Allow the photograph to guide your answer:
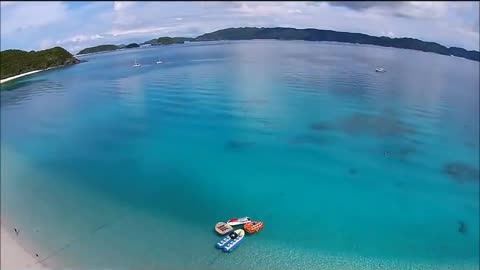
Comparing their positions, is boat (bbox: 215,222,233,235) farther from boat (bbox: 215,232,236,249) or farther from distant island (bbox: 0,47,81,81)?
distant island (bbox: 0,47,81,81)

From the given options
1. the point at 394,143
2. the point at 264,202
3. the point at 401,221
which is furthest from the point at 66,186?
the point at 394,143

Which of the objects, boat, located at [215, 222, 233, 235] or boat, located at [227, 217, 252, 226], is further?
boat, located at [227, 217, 252, 226]

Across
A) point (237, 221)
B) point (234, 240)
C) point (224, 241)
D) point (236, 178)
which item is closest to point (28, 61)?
point (236, 178)

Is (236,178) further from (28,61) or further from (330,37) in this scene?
(330,37)

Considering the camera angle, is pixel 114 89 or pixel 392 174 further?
pixel 114 89

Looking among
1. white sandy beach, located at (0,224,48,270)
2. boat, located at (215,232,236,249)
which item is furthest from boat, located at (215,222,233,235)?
white sandy beach, located at (0,224,48,270)

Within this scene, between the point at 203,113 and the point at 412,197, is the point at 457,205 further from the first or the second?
the point at 203,113

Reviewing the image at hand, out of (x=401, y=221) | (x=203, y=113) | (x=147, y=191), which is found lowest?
(x=401, y=221)
